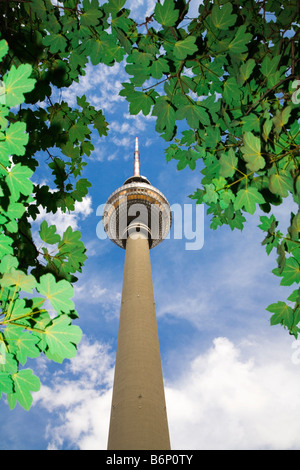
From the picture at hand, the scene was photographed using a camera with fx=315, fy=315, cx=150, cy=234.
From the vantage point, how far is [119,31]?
3.36 meters

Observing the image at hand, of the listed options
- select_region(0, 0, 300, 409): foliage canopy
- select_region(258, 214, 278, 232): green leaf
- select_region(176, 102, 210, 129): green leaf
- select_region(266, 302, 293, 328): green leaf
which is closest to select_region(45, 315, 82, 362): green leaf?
select_region(0, 0, 300, 409): foliage canopy

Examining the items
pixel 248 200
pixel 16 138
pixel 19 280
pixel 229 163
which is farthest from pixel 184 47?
pixel 19 280

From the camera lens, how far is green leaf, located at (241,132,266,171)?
2.46 m

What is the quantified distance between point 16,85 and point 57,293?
133cm

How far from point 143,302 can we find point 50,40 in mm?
19360

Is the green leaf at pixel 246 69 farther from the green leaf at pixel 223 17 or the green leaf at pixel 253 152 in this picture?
the green leaf at pixel 253 152

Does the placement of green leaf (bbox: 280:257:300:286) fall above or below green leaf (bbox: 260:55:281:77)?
below

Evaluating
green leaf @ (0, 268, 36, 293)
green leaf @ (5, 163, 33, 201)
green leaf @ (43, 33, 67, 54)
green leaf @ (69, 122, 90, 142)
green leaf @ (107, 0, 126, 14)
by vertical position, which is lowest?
green leaf @ (0, 268, 36, 293)

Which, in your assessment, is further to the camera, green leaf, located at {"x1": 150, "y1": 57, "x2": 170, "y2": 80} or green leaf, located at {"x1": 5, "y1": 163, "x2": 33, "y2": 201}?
green leaf, located at {"x1": 150, "y1": 57, "x2": 170, "y2": 80}

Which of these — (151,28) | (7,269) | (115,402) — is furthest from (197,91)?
(115,402)

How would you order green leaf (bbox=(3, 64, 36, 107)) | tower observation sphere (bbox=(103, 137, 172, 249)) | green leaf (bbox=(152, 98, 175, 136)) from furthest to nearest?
tower observation sphere (bbox=(103, 137, 172, 249))
green leaf (bbox=(152, 98, 175, 136))
green leaf (bbox=(3, 64, 36, 107))

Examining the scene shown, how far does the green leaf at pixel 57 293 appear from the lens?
2.11m

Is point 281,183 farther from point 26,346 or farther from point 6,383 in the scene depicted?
point 6,383

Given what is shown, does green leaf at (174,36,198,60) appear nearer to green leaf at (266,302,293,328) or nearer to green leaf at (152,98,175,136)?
green leaf at (152,98,175,136)
